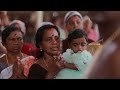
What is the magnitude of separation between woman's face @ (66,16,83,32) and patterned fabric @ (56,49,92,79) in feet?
0.73

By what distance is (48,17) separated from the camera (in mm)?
2336

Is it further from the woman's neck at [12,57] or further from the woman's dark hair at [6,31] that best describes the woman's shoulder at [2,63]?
the woman's dark hair at [6,31]

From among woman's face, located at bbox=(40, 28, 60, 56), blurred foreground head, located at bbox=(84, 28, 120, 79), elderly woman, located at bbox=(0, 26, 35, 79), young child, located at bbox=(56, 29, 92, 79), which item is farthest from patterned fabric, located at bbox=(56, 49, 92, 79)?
blurred foreground head, located at bbox=(84, 28, 120, 79)

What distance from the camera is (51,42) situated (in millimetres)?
2396

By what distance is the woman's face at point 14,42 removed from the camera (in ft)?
7.88

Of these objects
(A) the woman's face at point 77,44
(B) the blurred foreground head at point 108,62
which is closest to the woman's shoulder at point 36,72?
(A) the woman's face at point 77,44

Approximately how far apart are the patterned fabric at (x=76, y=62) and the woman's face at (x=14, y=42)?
433 millimetres

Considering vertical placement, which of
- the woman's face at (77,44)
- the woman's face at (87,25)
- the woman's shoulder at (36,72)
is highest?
the woman's face at (87,25)

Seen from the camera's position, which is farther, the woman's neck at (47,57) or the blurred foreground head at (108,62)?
the woman's neck at (47,57)

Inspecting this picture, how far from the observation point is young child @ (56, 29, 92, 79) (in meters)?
2.35

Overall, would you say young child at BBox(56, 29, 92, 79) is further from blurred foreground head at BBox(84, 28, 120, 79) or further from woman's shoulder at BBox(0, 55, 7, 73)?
blurred foreground head at BBox(84, 28, 120, 79)

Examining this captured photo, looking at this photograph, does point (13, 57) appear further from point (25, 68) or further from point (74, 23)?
point (74, 23)

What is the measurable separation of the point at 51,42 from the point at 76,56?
0.88ft
